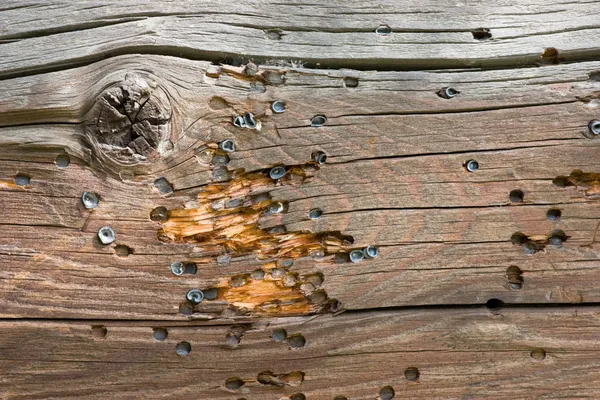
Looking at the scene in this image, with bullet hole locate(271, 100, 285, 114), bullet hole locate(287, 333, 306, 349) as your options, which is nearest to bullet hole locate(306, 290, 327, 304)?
bullet hole locate(287, 333, 306, 349)

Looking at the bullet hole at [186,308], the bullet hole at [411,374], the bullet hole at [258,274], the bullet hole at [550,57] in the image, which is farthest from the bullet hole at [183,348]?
the bullet hole at [550,57]

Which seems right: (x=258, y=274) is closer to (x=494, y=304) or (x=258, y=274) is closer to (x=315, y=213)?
(x=315, y=213)

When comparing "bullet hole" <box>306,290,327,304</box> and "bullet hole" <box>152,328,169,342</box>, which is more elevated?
"bullet hole" <box>306,290,327,304</box>

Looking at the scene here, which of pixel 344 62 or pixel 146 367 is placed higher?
pixel 344 62

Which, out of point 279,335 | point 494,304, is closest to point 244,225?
point 279,335

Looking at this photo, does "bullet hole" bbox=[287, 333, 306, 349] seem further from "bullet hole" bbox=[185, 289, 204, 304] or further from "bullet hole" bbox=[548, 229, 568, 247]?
"bullet hole" bbox=[548, 229, 568, 247]

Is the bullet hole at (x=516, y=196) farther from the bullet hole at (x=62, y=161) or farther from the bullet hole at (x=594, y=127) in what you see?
the bullet hole at (x=62, y=161)

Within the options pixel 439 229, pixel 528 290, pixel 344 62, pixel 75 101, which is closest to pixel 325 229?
pixel 439 229

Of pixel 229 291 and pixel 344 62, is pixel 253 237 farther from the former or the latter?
pixel 344 62
